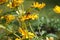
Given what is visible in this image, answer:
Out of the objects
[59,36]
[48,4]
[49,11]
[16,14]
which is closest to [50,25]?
[59,36]

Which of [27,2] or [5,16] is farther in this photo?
[27,2]

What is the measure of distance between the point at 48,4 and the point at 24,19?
7.06 ft

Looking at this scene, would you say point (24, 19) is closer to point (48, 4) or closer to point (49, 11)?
point (49, 11)

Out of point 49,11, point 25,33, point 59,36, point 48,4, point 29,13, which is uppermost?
point 48,4

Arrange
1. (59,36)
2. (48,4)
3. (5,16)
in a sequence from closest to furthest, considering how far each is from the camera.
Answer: (5,16) → (59,36) → (48,4)

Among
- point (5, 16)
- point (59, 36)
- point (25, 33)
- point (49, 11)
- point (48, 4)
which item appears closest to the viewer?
point (25, 33)

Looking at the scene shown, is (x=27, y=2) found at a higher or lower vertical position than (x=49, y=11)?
higher

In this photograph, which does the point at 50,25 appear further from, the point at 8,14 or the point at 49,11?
the point at 8,14

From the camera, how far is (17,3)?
910 millimetres

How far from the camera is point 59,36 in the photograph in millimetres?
2107

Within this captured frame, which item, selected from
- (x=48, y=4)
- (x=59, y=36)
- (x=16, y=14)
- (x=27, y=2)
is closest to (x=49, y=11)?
(x=48, y=4)

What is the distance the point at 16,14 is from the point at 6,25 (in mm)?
83

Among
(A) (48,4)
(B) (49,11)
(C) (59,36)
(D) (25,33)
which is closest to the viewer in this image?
(D) (25,33)

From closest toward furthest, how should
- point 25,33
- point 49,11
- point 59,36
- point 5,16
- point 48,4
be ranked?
point 25,33, point 5,16, point 59,36, point 49,11, point 48,4
